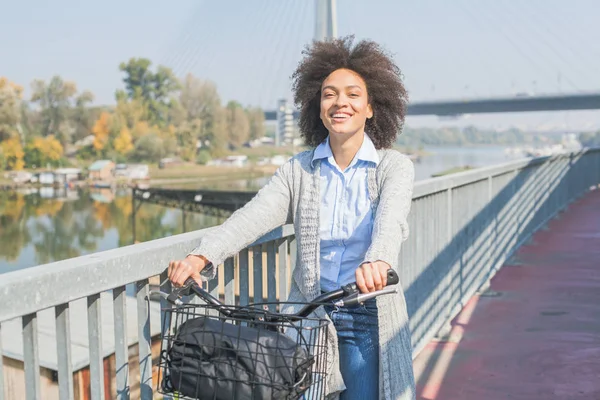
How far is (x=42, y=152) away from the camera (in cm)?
8825

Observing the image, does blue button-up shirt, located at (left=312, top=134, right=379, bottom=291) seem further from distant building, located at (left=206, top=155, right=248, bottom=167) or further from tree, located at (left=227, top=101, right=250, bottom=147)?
tree, located at (left=227, top=101, right=250, bottom=147)

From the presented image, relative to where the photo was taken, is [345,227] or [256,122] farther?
[256,122]

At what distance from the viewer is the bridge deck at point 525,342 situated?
3932mm

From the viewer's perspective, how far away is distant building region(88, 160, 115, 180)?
8875cm

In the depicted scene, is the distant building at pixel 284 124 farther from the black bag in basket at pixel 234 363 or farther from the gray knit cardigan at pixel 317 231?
the black bag in basket at pixel 234 363

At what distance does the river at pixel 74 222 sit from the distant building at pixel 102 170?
3.20 m

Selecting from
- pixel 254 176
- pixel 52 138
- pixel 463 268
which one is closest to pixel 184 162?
pixel 254 176

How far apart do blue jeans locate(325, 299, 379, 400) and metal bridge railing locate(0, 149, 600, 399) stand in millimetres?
470

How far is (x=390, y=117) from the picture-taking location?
2.49 meters

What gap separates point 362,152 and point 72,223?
6829 centimetres

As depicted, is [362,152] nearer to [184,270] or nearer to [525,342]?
[184,270]

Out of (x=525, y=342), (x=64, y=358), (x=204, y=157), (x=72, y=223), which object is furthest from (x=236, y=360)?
(x=204, y=157)

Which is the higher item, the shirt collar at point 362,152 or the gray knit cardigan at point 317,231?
the shirt collar at point 362,152

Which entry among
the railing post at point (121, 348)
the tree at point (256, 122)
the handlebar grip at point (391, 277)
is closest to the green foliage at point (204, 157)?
the tree at point (256, 122)
